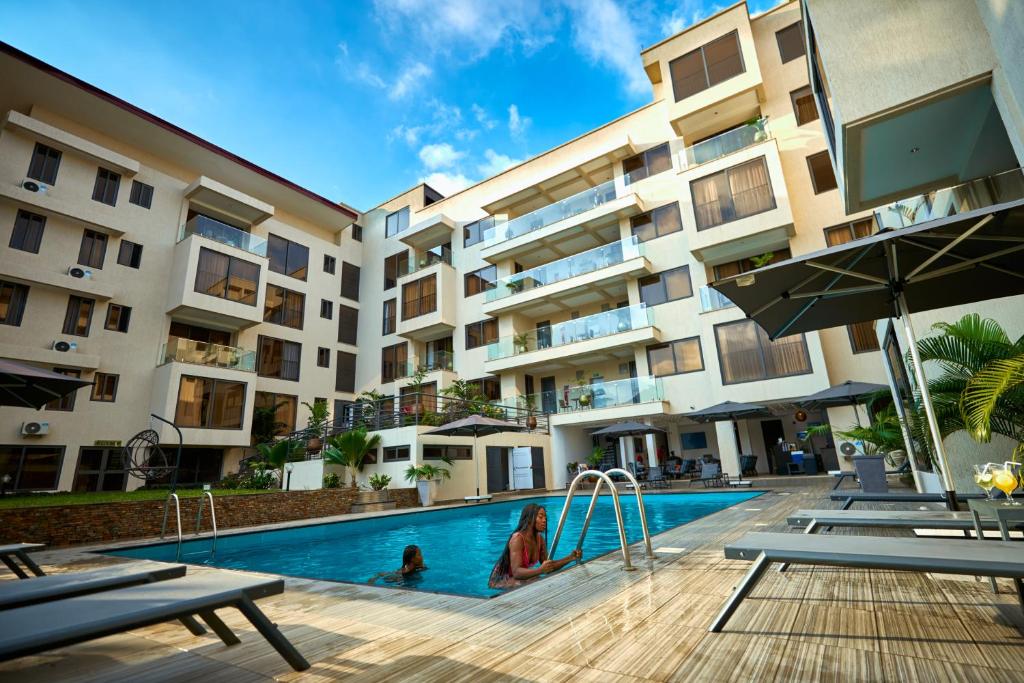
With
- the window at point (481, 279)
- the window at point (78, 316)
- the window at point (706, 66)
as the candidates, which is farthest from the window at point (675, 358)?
the window at point (78, 316)

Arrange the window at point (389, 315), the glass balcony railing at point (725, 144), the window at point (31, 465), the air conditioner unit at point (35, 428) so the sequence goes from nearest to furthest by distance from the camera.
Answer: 1. the window at point (31, 465)
2. the air conditioner unit at point (35, 428)
3. the glass balcony railing at point (725, 144)
4. the window at point (389, 315)

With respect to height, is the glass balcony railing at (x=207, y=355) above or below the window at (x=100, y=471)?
above

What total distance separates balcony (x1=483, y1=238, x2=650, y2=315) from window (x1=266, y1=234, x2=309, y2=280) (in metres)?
9.54

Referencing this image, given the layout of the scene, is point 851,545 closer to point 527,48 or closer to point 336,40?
point 336,40

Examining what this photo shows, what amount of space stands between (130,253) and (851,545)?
22.5 meters

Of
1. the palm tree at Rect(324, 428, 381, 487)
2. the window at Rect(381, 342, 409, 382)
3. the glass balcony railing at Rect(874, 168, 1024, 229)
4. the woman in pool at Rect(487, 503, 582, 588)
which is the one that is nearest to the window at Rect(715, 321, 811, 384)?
the glass balcony railing at Rect(874, 168, 1024, 229)

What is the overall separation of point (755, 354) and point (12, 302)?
23.7 metres

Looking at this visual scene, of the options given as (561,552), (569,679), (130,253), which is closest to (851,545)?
(569,679)

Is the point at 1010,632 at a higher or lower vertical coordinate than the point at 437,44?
lower

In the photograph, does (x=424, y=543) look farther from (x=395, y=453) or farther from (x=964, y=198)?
(x=964, y=198)

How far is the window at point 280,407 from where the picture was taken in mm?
20266

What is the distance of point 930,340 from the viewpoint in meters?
6.24

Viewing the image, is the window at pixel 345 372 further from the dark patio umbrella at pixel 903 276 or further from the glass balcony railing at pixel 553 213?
the dark patio umbrella at pixel 903 276

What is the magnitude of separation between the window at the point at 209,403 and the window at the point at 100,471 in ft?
6.53
